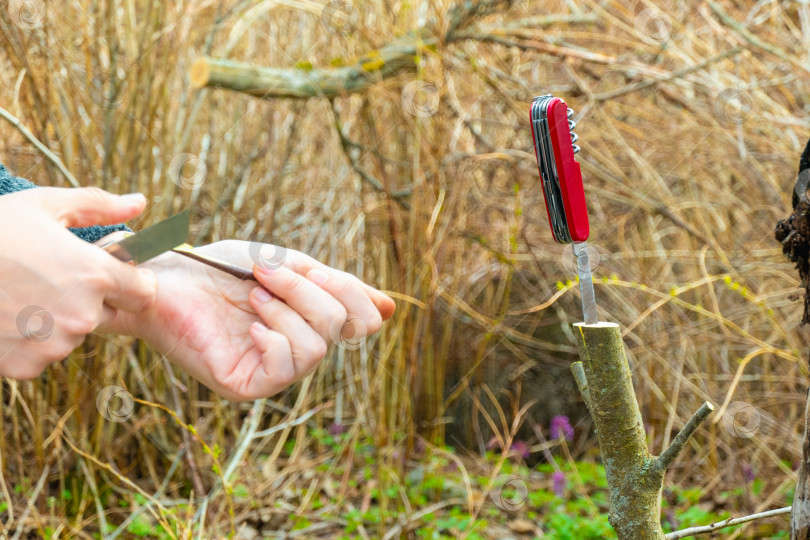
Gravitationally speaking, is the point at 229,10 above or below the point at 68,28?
above

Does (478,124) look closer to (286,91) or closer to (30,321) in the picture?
(286,91)

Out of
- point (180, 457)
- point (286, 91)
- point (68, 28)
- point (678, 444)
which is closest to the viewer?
point (678, 444)

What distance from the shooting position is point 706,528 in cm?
76

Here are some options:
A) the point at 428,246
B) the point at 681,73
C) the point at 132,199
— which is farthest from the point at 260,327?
the point at 681,73

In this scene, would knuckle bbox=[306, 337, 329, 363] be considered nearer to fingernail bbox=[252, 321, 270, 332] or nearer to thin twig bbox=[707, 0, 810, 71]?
fingernail bbox=[252, 321, 270, 332]

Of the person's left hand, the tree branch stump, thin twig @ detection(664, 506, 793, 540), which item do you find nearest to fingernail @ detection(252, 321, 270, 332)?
the person's left hand

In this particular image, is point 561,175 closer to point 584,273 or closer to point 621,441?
point 584,273

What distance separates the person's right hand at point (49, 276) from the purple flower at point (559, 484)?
1.74m

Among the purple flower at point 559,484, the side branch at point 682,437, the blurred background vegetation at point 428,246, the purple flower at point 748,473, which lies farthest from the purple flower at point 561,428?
the side branch at point 682,437

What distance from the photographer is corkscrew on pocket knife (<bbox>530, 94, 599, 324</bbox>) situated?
603mm

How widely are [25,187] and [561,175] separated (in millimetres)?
735

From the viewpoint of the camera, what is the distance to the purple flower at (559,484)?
2080 mm

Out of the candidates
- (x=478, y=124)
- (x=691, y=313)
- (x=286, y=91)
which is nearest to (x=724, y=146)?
(x=691, y=313)

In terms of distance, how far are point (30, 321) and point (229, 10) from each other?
2146mm
